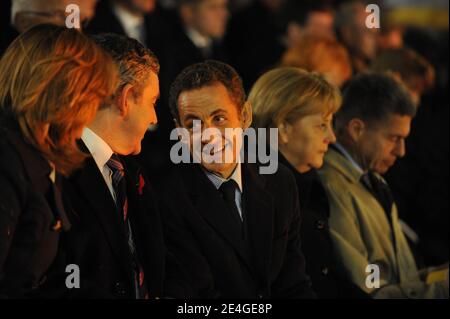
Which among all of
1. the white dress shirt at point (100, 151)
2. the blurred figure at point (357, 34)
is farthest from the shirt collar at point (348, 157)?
the blurred figure at point (357, 34)

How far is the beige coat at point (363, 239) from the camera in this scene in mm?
4633

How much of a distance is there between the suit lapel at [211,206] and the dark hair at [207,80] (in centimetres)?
25

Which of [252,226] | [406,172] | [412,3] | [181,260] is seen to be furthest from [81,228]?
[412,3]

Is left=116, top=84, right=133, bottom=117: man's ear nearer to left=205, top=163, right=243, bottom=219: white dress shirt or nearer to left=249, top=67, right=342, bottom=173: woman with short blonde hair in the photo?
left=205, top=163, right=243, bottom=219: white dress shirt

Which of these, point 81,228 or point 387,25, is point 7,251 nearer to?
point 81,228

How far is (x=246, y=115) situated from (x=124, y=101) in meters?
0.62

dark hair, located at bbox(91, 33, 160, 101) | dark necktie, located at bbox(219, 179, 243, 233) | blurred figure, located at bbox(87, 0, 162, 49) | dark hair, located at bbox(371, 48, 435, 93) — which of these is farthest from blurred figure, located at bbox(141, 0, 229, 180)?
dark hair, located at bbox(371, 48, 435, 93)

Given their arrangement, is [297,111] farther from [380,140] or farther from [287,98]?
[380,140]

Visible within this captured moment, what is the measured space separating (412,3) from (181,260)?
10.0 metres

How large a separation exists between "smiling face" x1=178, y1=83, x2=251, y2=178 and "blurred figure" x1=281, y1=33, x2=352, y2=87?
2.26 metres

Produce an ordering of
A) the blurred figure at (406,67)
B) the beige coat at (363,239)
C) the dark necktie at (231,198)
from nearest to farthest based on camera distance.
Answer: the dark necktie at (231,198)
the beige coat at (363,239)
the blurred figure at (406,67)

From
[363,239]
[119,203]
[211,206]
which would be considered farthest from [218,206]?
[363,239]

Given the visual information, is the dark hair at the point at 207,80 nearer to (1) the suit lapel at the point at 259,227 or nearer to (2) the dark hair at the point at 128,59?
(2) the dark hair at the point at 128,59

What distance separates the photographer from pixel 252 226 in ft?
12.7
